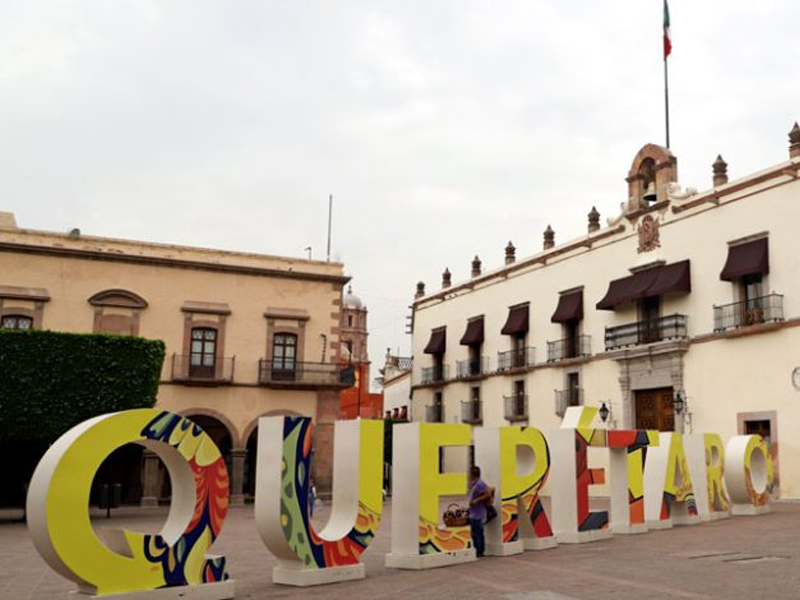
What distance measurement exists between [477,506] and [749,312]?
1450cm

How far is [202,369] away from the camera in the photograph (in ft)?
90.4

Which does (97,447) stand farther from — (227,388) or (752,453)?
(227,388)

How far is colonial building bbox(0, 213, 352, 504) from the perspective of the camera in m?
26.2

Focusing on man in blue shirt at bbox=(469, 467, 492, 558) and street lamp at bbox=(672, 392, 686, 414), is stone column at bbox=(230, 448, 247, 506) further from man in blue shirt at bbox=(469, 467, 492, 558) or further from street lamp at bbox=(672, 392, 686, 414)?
man in blue shirt at bbox=(469, 467, 492, 558)

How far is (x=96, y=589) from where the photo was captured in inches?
289

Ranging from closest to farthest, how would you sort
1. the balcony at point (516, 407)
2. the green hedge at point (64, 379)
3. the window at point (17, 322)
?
the green hedge at point (64, 379), the window at point (17, 322), the balcony at point (516, 407)

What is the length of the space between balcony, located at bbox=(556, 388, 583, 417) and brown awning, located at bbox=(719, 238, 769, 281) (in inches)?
292

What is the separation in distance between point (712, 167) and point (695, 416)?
7.43 meters

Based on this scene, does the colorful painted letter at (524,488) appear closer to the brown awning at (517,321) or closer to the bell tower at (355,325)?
the brown awning at (517,321)

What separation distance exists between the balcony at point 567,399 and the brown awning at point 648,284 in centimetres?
333

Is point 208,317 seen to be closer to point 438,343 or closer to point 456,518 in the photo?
point 438,343

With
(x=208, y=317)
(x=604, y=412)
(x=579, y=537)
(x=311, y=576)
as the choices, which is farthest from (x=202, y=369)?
(x=311, y=576)

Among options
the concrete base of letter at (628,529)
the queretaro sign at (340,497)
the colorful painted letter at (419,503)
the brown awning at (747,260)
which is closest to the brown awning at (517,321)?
the brown awning at (747,260)

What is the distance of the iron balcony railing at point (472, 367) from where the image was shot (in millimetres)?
34719
